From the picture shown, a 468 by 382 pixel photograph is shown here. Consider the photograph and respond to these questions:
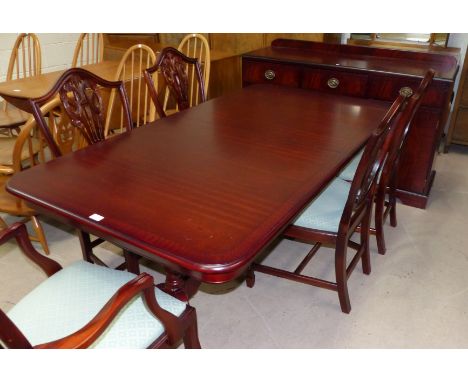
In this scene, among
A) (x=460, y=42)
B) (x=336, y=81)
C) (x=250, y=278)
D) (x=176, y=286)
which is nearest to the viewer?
(x=176, y=286)

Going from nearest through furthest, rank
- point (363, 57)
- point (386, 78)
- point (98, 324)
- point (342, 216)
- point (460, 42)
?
point (98, 324) < point (342, 216) < point (386, 78) < point (363, 57) < point (460, 42)

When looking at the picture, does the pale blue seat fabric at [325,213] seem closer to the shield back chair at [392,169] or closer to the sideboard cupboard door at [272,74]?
the shield back chair at [392,169]

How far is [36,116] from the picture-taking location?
5.22ft

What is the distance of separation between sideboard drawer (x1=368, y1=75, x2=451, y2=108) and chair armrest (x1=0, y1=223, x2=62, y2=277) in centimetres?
193

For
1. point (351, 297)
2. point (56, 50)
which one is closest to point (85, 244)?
point (351, 297)

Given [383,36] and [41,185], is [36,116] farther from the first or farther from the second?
[383,36]

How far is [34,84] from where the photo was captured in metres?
2.71

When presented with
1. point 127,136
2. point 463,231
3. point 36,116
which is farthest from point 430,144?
point 36,116

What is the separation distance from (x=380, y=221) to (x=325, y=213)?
56 centimetres

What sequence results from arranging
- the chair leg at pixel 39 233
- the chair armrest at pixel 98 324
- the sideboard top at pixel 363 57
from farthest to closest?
1. the sideboard top at pixel 363 57
2. the chair leg at pixel 39 233
3. the chair armrest at pixel 98 324

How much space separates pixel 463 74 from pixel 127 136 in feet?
8.25

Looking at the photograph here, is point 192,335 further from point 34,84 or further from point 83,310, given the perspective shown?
point 34,84

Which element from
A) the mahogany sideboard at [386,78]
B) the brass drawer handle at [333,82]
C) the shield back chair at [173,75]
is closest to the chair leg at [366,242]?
the mahogany sideboard at [386,78]

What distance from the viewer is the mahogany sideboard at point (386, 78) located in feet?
7.50
